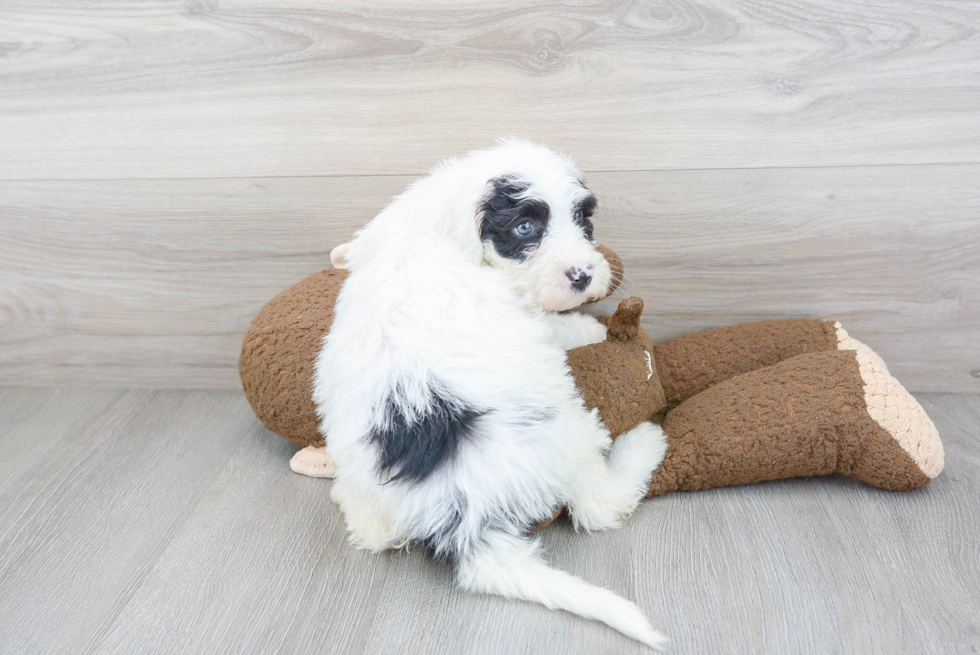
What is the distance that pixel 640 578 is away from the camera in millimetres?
908

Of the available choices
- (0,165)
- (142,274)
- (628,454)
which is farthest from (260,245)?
(628,454)

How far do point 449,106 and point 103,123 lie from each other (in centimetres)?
67

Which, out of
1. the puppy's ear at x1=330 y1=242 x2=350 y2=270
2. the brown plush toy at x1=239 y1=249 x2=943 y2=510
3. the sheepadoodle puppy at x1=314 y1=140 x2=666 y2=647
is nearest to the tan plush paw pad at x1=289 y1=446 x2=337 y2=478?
the brown plush toy at x1=239 y1=249 x2=943 y2=510

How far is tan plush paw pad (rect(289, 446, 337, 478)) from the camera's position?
1174mm

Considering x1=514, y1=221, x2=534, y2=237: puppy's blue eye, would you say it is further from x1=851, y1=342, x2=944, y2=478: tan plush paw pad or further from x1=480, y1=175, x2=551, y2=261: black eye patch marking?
x1=851, y1=342, x2=944, y2=478: tan plush paw pad

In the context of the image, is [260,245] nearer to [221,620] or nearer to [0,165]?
[0,165]

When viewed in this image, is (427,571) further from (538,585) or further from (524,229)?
(524,229)

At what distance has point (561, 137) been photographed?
1229 mm

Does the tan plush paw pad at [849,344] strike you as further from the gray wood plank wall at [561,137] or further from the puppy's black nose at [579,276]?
the puppy's black nose at [579,276]

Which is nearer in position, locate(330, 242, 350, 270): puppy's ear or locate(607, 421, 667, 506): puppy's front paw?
locate(607, 421, 667, 506): puppy's front paw

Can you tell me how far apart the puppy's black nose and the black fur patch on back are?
0.22 m

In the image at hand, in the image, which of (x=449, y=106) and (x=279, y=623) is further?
(x=449, y=106)

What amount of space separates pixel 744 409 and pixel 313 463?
0.72 metres

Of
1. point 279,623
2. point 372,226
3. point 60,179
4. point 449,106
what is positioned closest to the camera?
point 279,623
